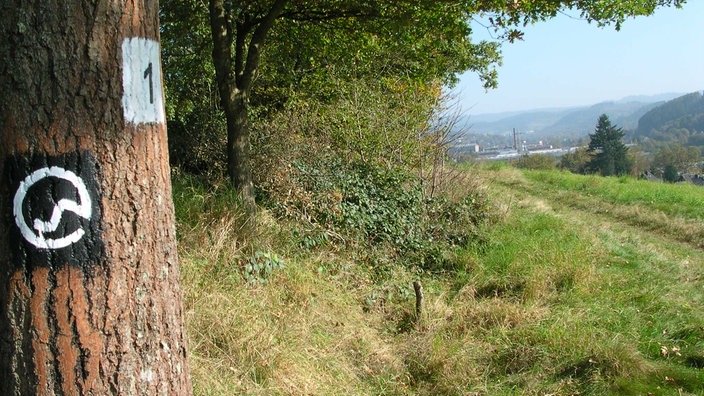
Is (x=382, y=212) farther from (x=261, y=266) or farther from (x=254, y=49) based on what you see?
(x=261, y=266)

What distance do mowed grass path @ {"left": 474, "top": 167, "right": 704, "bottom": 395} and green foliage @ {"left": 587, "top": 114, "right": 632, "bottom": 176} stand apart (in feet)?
84.3

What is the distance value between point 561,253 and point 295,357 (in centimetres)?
468

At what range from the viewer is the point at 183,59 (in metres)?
9.84

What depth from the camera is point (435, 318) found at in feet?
19.8

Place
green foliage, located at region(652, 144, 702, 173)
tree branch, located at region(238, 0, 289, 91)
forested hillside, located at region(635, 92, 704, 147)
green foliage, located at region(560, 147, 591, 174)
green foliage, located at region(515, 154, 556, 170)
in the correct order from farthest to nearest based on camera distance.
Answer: forested hillside, located at region(635, 92, 704, 147)
green foliage, located at region(560, 147, 591, 174)
green foliage, located at region(652, 144, 702, 173)
green foliage, located at region(515, 154, 556, 170)
tree branch, located at region(238, 0, 289, 91)

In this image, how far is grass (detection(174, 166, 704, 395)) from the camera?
14.6 ft

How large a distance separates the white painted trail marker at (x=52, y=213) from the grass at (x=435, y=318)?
2068mm

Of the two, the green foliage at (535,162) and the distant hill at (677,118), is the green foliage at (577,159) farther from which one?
the distant hill at (677,118)

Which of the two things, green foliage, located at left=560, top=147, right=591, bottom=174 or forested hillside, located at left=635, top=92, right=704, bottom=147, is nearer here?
green foliage, located at left=560, top=147, right=591, bottom=174

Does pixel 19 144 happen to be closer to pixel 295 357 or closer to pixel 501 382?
pixel 295 357

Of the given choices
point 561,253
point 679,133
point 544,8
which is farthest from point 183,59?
point 679,133

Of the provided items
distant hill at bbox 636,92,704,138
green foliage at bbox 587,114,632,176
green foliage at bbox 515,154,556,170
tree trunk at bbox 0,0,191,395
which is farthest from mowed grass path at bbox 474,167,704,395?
distant hill at bbox 636,92,704,138

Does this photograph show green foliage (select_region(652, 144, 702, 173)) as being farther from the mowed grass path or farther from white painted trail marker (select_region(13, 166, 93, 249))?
white painted trail marker (select_region(13, 166, 93, 249))

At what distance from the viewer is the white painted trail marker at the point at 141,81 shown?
6.70 ft
